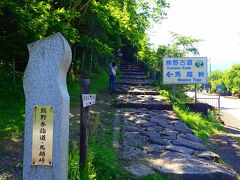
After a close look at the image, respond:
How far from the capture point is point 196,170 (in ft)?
19.4

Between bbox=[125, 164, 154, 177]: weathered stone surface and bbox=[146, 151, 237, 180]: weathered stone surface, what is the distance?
0.15 meters

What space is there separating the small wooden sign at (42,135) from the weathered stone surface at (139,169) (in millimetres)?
2183

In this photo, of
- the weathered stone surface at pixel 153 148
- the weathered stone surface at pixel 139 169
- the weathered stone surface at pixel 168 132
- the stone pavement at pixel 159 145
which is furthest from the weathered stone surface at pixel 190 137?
the weathered stone surface at pixel 139 169

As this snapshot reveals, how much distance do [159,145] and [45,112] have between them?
14.9 ft

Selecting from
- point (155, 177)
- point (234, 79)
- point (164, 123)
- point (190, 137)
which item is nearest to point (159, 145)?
point (190, 137)

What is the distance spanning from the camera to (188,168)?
19.6 ft

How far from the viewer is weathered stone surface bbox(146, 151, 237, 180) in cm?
570

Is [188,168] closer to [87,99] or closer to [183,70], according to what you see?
[87,99]

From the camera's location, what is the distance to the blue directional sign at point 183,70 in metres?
16.8

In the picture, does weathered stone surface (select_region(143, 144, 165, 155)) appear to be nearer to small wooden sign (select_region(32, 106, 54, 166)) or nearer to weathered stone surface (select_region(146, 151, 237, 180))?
weathered stone surface (select_region(146, 151, 237, 180))

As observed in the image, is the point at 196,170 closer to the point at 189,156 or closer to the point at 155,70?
the point at 189,156

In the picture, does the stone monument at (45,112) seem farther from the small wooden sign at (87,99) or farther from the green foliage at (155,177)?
the green foliage at (155,177)

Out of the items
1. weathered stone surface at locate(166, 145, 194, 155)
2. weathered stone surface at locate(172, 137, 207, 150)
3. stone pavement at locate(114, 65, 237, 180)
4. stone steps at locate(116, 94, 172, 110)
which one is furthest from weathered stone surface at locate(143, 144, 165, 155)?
stone steps at locate(116, 94, 172, 110)

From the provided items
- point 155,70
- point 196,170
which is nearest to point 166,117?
point 196,170
